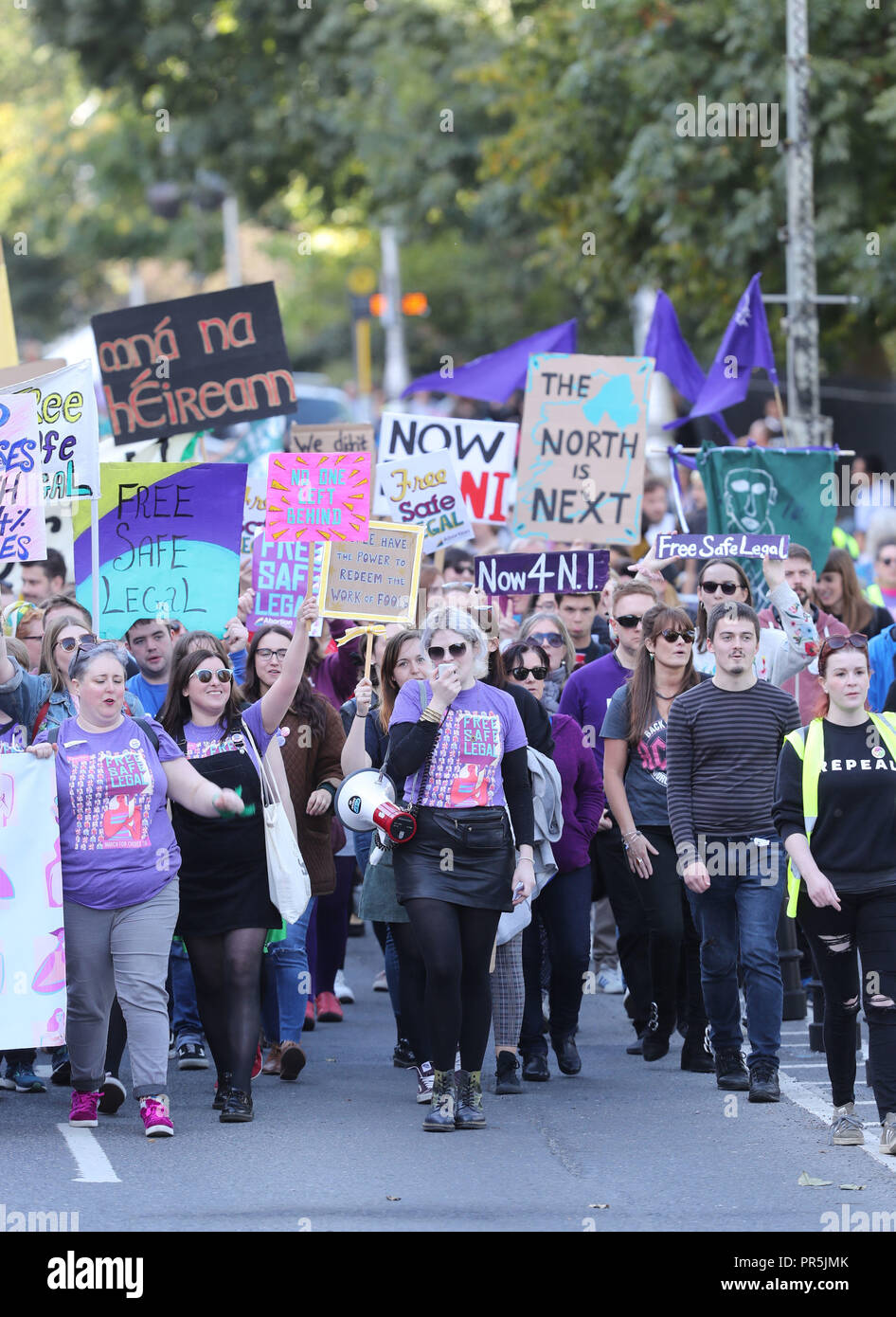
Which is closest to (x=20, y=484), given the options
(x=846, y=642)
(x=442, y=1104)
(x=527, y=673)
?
(x=527, y=673)

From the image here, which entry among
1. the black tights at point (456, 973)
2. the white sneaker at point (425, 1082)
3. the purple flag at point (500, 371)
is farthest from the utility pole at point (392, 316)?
the black tights at point (456, 973)

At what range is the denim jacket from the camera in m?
8.41

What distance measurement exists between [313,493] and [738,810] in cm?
287

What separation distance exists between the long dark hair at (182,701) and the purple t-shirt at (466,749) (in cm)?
72

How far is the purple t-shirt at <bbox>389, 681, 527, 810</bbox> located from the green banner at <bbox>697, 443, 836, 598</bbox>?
4.19 m

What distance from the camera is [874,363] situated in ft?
73.4

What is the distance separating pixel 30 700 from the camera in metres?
8.52

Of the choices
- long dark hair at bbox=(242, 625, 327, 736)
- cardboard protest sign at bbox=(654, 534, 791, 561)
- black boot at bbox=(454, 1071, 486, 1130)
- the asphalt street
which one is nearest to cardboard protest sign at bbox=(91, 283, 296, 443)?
cardboard protest sign at bbox=(654, 534, 791, 561)

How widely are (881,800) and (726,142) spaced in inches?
492

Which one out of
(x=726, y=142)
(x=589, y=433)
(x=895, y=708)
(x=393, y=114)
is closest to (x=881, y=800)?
(x=895, y=708)

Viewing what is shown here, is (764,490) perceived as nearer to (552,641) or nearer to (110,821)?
(552,641)

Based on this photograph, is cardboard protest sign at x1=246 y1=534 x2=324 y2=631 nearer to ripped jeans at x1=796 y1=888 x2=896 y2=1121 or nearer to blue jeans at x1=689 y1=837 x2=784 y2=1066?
blue jeans at x1=689 y1=837 x2=784 y2=1066

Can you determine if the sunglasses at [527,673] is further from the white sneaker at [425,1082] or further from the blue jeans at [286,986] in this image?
the white sneaker at [425,1082]

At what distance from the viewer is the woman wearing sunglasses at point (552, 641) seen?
31.4 ft
